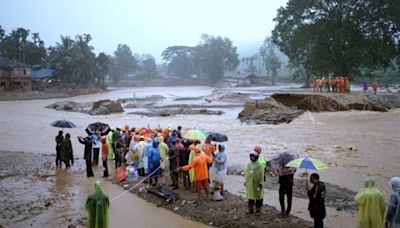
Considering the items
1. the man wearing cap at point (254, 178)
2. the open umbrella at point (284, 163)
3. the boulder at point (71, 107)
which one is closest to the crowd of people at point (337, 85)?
the boulder at point (71, 107)

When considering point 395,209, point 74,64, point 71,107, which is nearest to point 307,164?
point 395,209

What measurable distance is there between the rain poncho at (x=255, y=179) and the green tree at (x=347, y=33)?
29704 millimetres

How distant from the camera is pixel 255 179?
8766 millimetres

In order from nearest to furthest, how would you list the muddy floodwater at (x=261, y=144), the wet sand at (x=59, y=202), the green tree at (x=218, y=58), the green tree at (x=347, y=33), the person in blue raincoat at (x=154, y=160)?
the wet sand at (x=59, y=202), the person in blue raincoat at (x=154, y=160), the muddy floodwater at (x=261, y=144), the green tree at (x=347, y=33), the green tree at (x=218, y=58)

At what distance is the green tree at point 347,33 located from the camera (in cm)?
3614

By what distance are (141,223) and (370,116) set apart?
880 inches

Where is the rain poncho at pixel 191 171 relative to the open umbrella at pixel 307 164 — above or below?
below

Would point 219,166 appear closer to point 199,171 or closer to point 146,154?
point 199,171

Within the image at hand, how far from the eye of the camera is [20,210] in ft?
33.1

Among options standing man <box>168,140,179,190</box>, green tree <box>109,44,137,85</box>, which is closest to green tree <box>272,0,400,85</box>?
standing man <box>168,140,179,190</box>

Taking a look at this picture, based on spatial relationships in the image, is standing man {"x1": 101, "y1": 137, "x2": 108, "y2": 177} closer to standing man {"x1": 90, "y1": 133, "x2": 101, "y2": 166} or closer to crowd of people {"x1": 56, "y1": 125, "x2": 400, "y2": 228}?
crowd of people {"x1": 56, "y1": 125, "x2": 400, "y2": 228}

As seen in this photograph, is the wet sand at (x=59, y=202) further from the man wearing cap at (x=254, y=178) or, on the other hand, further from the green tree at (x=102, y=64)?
the green tree at (x=102, y=64)

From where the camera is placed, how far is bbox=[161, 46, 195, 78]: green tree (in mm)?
131000

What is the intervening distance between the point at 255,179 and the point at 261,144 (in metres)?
11.4
